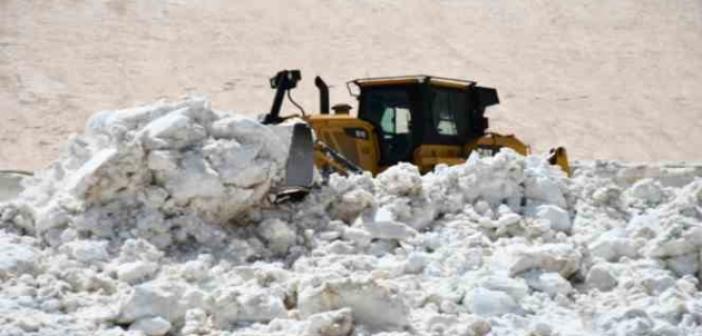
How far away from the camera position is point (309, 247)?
6605mm

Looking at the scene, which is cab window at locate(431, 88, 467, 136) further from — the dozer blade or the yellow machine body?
the dozer blade

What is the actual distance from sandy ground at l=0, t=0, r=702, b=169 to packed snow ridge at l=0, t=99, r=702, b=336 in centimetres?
1631

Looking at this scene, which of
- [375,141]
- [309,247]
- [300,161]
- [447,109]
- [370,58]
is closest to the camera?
[309,247]

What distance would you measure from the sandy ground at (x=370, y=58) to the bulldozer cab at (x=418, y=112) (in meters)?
14.0

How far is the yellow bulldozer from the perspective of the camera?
9383 mm

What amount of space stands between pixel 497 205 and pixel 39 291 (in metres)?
3.02

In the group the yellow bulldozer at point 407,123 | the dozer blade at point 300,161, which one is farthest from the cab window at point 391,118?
the dozer blade at point 300,161

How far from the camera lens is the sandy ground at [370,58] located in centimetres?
2580

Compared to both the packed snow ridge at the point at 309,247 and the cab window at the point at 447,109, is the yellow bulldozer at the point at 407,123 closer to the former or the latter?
the cab window at the point at 447,109

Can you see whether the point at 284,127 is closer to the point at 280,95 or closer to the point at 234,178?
the point at 234,178

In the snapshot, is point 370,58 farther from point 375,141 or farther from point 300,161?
point 300,161

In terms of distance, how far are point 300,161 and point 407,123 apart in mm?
2649

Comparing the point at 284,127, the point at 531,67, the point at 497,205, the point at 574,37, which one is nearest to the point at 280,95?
the point at 284,127

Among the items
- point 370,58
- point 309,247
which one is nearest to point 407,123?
point 309,247
